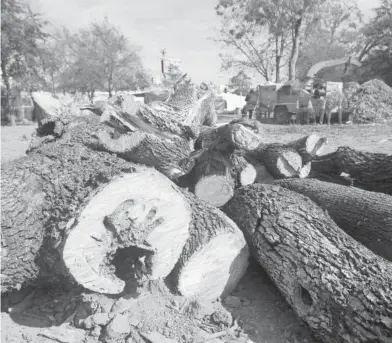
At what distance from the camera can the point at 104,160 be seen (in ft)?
10.5

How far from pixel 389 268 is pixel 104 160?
2401 mm

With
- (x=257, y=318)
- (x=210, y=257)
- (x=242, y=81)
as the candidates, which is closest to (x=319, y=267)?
(x=257, y=318)

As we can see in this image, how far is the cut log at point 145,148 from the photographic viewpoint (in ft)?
12.1

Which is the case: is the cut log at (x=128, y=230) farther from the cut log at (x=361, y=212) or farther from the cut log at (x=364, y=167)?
the cut log at (x=364, y=167)

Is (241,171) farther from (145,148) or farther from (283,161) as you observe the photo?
(145,148)

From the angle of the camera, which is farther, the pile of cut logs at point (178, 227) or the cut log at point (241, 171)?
the cut log at point (241, 171)

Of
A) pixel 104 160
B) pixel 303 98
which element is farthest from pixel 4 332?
pixel 303 98

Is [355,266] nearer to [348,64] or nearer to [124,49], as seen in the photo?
[348,64]

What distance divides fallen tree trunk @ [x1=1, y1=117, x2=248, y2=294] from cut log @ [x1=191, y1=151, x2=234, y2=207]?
2.49 ft

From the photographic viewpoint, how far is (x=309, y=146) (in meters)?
4.39

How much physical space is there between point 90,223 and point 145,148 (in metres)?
1.35

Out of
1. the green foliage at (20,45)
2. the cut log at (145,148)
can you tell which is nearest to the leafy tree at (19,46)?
the green foliage at (20,45)

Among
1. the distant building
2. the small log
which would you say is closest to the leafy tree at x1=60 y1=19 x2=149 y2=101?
the distant building

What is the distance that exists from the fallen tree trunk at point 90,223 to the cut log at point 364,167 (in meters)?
2.06
